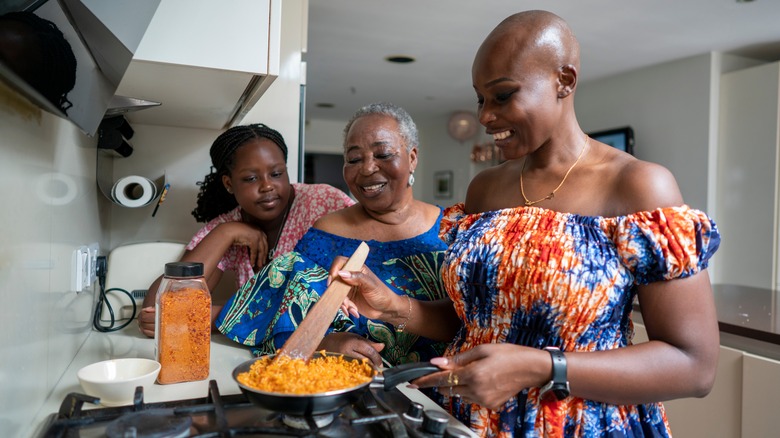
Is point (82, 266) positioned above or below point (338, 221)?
below

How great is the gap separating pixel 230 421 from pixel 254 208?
903 millimetres

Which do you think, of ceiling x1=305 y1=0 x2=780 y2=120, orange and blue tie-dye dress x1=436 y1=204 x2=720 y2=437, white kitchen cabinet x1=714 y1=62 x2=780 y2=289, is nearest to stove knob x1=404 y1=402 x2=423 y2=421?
orange and blue tie-dye dress x1=436 y1=204 x2=720 y2=437

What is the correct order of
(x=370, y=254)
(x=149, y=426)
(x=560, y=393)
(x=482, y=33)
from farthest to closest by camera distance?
(x=482, y=33), (x=370, y=254), (x=560, y=393), (x=149, y=426)

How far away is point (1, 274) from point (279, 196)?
99 centimetres

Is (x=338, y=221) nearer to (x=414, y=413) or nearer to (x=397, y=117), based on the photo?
(x=397, y=117)

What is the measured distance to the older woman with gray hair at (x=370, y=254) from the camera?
1.24 metres

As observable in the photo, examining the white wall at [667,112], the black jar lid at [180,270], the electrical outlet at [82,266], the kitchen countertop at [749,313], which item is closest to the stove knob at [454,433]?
the black jar lid at [180,270]

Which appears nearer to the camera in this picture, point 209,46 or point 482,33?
point 209,46

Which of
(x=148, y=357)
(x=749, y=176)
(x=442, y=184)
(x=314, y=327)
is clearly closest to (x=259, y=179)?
(x=148, y=357)

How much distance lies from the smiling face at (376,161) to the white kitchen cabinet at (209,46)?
25 cm

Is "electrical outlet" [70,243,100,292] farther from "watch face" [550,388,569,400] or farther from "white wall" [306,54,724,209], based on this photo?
"white wall" [306,54,724,209]

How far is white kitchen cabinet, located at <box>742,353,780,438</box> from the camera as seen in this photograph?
167 cm

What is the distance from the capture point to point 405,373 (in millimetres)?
774

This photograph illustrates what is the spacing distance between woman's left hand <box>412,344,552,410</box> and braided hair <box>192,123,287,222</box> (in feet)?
3.44
